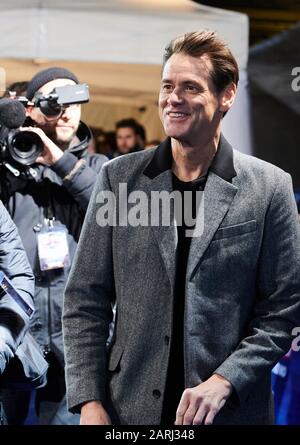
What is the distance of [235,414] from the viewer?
8.53ft

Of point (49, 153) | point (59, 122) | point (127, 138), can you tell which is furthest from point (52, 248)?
point (127, 138)

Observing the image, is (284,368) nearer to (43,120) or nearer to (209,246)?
(43,120)

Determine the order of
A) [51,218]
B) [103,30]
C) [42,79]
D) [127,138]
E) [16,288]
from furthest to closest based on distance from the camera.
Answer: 1. [127,138]
2. [103,30]
3. [42,79]
4. [51,218]
5. [16,288]

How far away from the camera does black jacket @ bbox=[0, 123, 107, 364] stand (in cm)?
408

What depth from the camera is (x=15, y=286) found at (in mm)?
3275

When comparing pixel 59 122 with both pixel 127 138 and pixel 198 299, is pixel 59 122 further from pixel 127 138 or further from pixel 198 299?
pixel 127 138

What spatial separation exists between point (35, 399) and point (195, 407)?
1882 millimetres

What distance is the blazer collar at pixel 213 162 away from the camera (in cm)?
266

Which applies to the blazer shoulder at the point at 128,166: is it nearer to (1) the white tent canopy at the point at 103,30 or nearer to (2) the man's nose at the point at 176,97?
(2) the man's nose at the point at 176,97

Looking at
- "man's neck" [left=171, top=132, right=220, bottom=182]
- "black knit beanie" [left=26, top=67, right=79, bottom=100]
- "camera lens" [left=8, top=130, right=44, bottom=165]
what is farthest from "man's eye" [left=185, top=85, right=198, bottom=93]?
"black knit beanie" [left=26, top=67, right=79, bottom=100]

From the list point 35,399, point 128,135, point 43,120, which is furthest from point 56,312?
point 128,135

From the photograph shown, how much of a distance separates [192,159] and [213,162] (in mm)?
58

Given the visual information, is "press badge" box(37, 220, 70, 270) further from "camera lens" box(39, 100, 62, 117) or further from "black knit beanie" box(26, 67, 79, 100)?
"black knit beanie" box(26, 67, 79, 100)

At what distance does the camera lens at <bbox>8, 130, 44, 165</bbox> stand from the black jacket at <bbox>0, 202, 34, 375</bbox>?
0.67 meters
